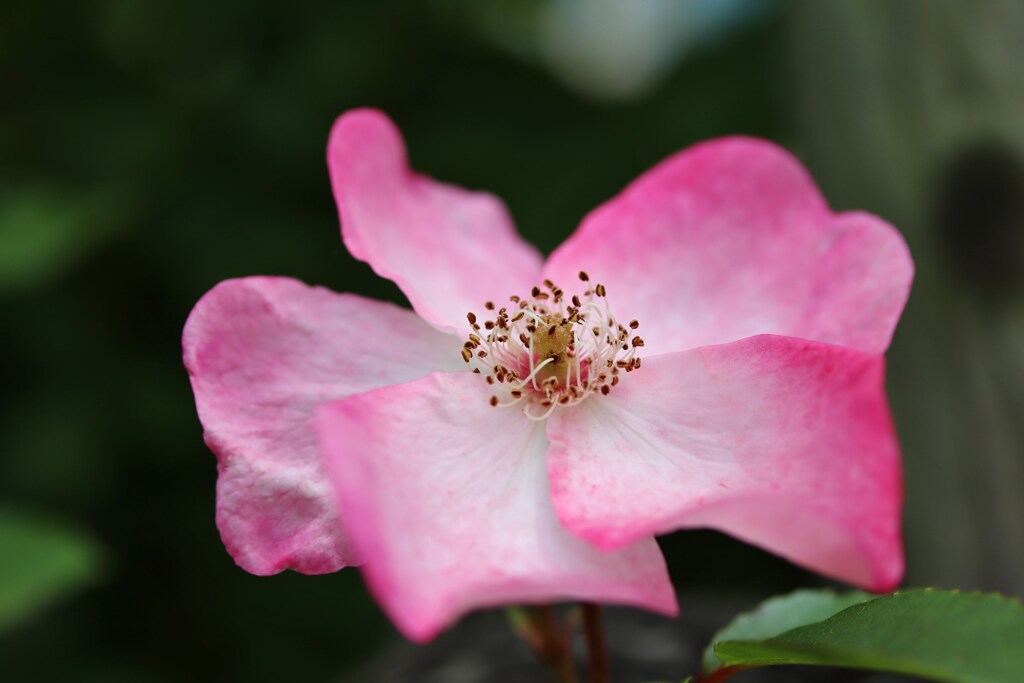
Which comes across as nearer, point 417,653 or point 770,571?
point 417,653

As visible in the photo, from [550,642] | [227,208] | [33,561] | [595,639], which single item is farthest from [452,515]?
[227,208]

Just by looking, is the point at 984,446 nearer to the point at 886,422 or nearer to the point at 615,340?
the point at 615,340

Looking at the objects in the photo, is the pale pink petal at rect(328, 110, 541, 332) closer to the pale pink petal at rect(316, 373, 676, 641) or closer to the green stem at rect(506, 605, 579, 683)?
the pale pink petal at rect(316, 373, 676, 641)

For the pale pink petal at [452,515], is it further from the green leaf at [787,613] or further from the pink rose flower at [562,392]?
the green leaf at [787,613]

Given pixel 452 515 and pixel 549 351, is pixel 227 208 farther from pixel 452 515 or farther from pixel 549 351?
pixel 452 515

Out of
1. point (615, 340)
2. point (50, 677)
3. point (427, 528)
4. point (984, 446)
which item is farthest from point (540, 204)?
point (427, 528)

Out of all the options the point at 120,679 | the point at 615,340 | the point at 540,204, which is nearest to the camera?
the point at 615,340

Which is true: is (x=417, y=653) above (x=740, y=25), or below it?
below

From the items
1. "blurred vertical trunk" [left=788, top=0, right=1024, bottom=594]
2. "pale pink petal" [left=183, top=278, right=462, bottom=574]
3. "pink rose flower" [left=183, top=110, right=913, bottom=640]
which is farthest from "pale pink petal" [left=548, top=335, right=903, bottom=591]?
"blurred vertical trunk" [left=788, top=0, right=1024, bottom=594]
